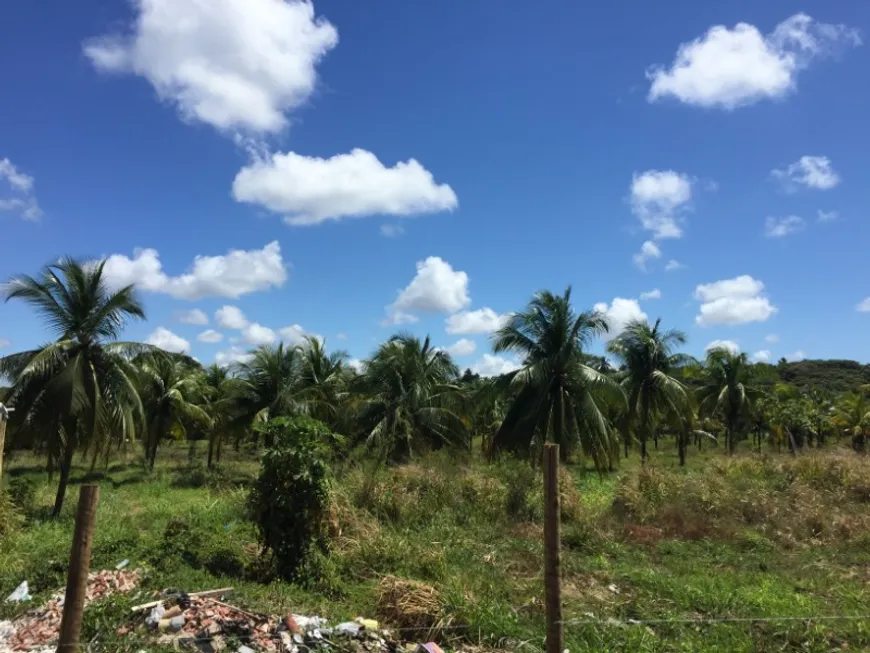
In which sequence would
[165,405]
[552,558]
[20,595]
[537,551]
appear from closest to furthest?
[552,558] → [20,595] → [537,551] → [165,405]

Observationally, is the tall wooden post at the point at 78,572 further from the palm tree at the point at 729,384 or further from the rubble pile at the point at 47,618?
the palm tree at the point at 729,384

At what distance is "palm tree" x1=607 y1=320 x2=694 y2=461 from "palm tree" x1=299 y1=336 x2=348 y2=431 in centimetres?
1231

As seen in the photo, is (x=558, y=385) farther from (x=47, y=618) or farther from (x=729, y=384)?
(x=729, y=384)

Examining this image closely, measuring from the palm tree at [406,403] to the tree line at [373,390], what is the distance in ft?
0.18

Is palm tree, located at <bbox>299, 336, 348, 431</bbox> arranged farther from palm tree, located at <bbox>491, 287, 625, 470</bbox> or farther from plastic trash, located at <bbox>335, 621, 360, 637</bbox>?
plastic trash, located at <bbox>335, 621, 360, 637</bbox>

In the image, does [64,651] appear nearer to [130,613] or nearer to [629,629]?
[130,613]

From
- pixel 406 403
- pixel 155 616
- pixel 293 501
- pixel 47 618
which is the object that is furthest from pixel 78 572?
pixel 406 403

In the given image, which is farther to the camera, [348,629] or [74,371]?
[74,371]

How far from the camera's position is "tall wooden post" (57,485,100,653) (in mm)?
3812

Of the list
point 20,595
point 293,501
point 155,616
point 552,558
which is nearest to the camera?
point 552,558

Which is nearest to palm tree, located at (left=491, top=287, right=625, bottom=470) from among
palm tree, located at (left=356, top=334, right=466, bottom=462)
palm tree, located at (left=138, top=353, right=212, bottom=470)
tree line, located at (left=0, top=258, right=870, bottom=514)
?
tree line, located at (left=0, top=258, right=870, bottom=514)

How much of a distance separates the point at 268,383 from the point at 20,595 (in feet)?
54.5

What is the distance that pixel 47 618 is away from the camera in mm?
5883

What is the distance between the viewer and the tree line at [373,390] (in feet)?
50.8
